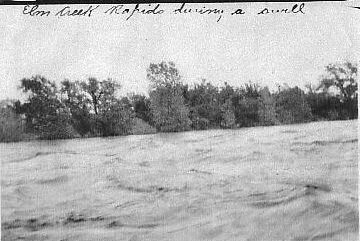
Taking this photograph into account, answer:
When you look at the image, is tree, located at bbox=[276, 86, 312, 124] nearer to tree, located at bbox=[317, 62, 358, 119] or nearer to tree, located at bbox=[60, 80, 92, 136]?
tree, located at bbox=[317, 62, 358, 119]

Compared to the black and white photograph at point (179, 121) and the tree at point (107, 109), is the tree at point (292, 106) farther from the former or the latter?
the tree at point (107, 109)

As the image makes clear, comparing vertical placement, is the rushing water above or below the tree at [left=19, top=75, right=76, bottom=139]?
below

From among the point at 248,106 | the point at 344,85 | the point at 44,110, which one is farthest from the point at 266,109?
the point at 44,110

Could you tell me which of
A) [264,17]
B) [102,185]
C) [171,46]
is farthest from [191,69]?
[102,185]

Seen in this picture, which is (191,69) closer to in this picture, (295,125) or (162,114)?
(162,114)
